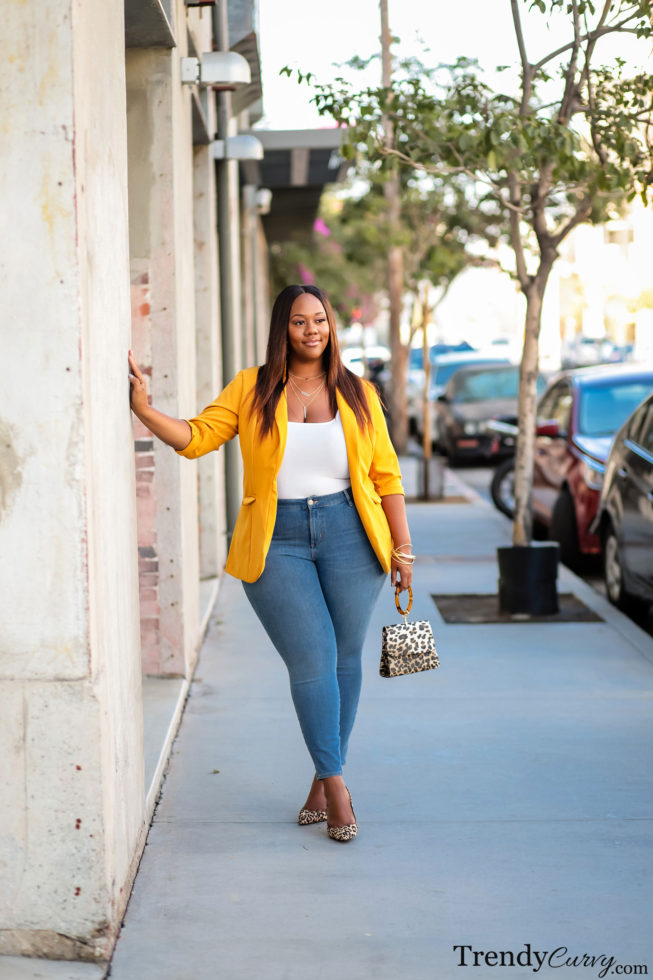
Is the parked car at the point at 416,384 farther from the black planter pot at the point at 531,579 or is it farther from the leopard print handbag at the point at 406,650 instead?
the leopard print handbag at the point at 406,650

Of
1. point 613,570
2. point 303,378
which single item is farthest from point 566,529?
point 303,378

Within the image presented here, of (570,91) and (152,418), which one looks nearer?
(152,418)

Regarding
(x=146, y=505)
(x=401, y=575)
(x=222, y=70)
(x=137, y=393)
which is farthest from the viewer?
(x=222, y=70)

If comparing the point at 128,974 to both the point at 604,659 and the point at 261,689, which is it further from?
the point at 604,659

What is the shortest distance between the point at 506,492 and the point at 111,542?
10.6m

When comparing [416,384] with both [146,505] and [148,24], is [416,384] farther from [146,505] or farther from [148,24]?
[148,24]

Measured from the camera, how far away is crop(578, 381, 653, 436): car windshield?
10.5m

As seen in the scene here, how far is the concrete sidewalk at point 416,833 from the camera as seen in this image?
11.8ft

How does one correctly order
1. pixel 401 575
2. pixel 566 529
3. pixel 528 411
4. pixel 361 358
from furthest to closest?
pixel 361 358, pixel 566 529, pixel 528 411, pixel 401 575

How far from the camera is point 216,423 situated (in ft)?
14.3

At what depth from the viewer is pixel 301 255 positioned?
35438 millimetres

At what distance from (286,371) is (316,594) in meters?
0.74

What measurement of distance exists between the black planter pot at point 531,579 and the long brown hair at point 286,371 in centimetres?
400

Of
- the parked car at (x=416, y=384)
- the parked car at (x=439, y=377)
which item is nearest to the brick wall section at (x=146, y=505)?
the parked car at (x=416, y=384)
